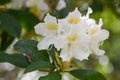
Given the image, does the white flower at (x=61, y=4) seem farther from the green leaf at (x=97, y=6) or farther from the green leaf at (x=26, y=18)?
the green leaf at (x=97, y=6)

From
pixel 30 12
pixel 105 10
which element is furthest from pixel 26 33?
pixel 105 10

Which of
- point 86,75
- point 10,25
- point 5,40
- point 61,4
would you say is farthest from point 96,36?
point 5,40

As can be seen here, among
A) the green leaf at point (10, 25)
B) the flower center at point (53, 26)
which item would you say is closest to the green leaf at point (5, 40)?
the green leaf at point (10, 25)

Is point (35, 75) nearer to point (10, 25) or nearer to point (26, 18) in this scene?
point (10, 25)

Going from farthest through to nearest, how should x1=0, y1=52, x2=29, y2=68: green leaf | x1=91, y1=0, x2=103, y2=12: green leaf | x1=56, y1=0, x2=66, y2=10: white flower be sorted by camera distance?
1. x1=91, y1=0, x2=103, y2=12: green leaf
2. x1=56, y1=0, x2=66, y2=10: white flower
3. x1=0, y1=52, x2=29, y2=68: green leaf

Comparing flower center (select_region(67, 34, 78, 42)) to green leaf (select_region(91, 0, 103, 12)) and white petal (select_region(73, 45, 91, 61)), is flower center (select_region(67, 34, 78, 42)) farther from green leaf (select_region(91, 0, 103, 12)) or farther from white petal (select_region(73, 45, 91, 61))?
green leaf (select_region(91, 0, 103, 12))

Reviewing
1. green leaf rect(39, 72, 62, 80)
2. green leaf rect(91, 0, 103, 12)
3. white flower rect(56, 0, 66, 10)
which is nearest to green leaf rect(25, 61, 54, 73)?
green leaf rect(39, 72, 62, 80)
